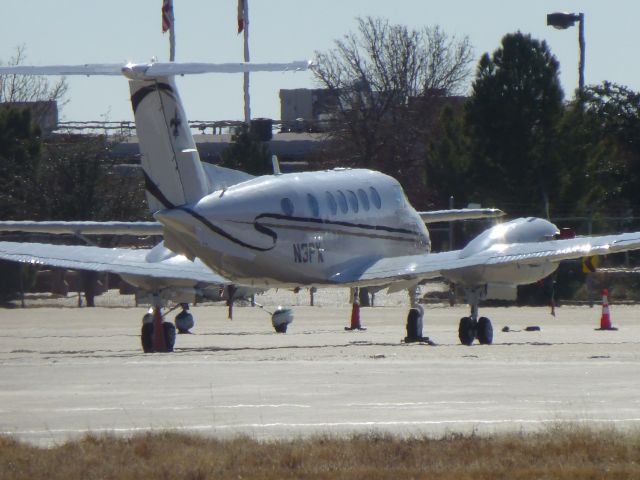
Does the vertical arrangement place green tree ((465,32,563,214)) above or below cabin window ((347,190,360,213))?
above

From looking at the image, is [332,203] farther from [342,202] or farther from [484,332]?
[484,332]

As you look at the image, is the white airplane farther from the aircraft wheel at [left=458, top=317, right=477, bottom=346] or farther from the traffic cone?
the traffic cone

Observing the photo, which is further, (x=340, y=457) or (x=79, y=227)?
(x=79, y=227)

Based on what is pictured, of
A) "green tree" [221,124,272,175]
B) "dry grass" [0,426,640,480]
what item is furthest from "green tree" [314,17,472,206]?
"dry grass" [0,426,640,480]

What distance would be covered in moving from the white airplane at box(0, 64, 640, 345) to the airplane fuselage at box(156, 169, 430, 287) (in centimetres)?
2

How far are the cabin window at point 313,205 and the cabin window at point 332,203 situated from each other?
52cm

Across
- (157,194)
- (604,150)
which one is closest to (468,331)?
(157,194)

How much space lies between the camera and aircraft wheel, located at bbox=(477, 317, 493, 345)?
28.0 meters

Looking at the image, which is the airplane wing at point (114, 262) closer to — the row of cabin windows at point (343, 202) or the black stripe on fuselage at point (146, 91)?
the row of cabin windows at point (343, 202)

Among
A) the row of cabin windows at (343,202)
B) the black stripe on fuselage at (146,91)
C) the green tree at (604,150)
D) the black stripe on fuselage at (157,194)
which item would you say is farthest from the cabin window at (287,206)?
the green tree at (604,150)

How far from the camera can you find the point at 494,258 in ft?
91.1

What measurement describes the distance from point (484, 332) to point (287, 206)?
434cm

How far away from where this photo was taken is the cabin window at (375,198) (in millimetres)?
31656

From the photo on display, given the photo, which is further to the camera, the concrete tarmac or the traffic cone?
the traffic cone
